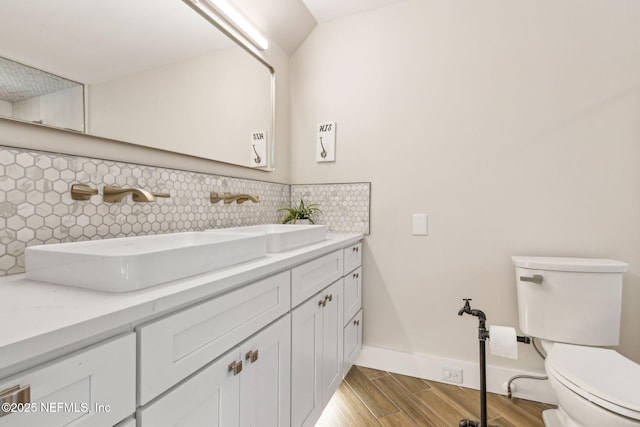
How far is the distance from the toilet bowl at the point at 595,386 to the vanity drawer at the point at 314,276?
96 cm

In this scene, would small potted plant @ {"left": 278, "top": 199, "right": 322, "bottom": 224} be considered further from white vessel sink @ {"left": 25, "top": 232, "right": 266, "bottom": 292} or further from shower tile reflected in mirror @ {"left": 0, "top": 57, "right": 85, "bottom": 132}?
shower tile reflected in mirror @ {"left": 0, "top": 57, "right": 85, "bottom": 132}

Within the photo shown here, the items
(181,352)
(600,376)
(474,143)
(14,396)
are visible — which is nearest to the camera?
(14,396)

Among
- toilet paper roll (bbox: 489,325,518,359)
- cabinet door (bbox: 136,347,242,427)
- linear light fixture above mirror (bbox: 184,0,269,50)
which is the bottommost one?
toilet paper roll (bbox: 489,325,518,359)

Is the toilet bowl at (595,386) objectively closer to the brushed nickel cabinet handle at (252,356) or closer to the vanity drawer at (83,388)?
the brushed nickel cabinet handle at (252,356)

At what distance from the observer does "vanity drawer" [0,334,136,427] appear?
16.0 inches

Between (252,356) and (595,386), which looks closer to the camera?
(252,356)

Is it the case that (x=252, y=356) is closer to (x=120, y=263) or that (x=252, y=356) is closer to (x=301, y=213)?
(x=120, y=263)

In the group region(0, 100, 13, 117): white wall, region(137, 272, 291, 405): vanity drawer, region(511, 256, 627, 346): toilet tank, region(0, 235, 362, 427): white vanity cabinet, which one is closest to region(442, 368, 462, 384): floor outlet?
region(511, 256, 627, 346): toilet tank

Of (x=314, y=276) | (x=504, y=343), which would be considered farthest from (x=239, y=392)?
(x=504, y=343)

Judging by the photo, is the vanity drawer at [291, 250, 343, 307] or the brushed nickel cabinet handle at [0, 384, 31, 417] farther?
the vanity drawer at [291, 250, 343, 307]

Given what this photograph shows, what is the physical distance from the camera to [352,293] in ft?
5.93

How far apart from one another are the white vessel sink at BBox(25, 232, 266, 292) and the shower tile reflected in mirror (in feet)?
1.29

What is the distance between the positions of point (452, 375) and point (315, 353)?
103cm

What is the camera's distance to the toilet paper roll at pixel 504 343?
121 centimetres
